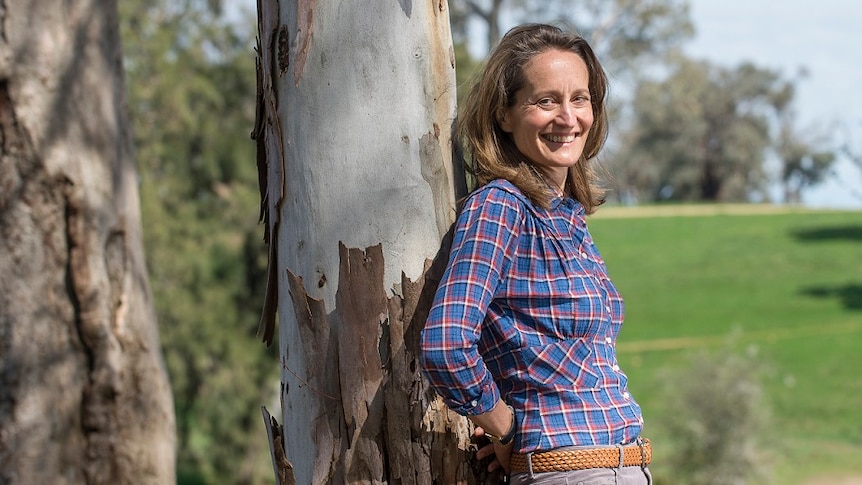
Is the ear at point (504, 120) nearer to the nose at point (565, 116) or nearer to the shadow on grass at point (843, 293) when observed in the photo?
the nose at point (565, 116)

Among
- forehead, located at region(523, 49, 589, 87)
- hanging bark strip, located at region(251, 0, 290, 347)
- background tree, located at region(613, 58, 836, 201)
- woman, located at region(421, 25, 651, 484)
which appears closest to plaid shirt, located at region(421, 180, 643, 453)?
woman, located at region(421, 25, 651, 484)

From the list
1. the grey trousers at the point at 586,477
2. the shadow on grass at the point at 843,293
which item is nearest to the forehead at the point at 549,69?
the grey trousers at the point at 586,477

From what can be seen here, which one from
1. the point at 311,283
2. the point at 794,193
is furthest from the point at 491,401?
the point at 794,193

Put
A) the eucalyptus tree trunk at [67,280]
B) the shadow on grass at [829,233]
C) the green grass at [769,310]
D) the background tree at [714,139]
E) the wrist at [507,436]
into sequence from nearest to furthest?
the wrist at [507,436]
the eucalyptus tree trunk at [67,280]
the green grass at [769,310]
the shadow on grass at [829,233]
the background tree at [714,139]

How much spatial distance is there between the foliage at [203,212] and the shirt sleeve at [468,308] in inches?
363

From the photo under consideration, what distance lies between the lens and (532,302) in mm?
1959

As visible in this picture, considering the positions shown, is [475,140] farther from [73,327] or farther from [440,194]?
[73,327]

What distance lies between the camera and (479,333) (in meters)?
1.85

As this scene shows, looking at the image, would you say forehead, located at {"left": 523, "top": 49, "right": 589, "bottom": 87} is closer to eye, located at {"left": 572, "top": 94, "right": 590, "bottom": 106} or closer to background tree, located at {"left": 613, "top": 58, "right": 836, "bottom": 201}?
eye, located at {"left": 572, "top": 94, "right": 590, "bottom": 106}

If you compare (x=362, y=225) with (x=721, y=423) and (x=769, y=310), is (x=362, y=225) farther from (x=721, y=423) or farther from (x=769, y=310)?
(x=769, y=310)

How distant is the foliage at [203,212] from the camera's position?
11195 mm

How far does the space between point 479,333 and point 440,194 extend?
326 mm

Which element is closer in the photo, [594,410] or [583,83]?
[594,410]

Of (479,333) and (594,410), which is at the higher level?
(479,333)
